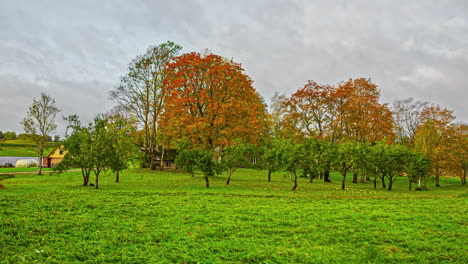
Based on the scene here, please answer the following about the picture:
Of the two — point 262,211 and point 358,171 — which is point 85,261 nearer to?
point 262,211

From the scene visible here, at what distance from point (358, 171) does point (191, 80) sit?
58.8 ft

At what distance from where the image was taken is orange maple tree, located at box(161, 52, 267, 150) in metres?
26.2

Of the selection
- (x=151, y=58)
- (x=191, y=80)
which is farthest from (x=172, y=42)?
(x=191, y=80)

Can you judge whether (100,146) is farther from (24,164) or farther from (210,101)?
(24,164)

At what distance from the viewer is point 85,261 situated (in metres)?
5.47

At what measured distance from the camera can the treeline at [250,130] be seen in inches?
762

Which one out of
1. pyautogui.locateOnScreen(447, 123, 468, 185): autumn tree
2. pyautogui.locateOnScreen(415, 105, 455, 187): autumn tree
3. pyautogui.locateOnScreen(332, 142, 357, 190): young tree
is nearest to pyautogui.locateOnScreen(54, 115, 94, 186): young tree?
pyautogui.locateOnScreen(332, 142, 357, 190): young tree

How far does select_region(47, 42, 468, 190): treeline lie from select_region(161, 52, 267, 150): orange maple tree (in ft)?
0.33

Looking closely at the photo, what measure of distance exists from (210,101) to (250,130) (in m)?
Answer: 5.04

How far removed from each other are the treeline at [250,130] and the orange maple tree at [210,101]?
4.0 inches

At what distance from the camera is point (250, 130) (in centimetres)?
2720

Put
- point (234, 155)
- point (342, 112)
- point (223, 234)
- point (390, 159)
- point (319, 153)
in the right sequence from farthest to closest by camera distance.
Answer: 1. point (342, 112)
2. point (319, 153)
3. point (390, 159)
4. point (234, 155)
5. point (223, 234)

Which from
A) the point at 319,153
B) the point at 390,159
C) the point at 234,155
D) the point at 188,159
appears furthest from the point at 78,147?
the point at 390,159

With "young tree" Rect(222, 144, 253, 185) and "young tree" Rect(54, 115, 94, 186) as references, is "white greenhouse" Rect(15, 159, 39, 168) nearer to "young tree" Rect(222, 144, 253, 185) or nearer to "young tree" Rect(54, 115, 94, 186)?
"young tree" Rect(54, 115, 94, 186)
